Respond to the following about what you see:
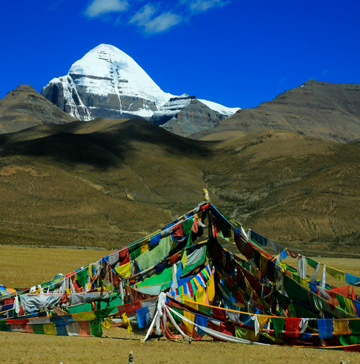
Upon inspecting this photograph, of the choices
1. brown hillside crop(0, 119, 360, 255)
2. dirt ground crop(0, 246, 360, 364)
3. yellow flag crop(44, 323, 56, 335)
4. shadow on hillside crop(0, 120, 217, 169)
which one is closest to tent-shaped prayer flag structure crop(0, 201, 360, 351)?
yellow flag crop(44, 323, 56, 335)

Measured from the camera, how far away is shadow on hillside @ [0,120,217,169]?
118 metres

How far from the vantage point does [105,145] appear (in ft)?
438

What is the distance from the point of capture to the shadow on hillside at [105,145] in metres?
118

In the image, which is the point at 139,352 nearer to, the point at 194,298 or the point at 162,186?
the point at 194,298

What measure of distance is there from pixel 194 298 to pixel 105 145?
119m

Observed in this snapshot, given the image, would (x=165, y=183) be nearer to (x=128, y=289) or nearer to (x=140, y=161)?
(x=140, y=161)

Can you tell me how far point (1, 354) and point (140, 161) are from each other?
114m

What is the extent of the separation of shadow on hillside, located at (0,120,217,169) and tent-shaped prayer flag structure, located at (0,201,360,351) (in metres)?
100

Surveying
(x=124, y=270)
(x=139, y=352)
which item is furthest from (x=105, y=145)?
(x=139, y=352)

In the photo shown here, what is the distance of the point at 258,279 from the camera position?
51.3 ft

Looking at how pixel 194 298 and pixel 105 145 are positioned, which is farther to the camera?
pixel 105 145

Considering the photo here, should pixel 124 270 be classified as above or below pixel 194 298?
above

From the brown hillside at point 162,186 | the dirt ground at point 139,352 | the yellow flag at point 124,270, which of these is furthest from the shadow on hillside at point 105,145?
the dirt ground at point 139,352

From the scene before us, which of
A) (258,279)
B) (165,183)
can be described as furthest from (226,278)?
(165,183)
